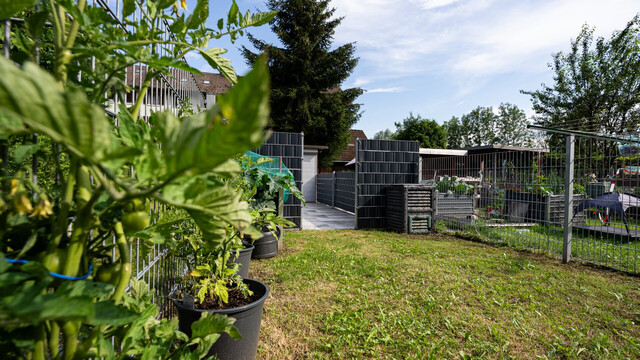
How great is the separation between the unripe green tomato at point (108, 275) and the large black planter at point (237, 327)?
1126 mm

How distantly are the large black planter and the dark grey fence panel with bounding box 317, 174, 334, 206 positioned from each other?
9.48 m

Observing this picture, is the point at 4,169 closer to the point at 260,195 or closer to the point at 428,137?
the point at 260,195

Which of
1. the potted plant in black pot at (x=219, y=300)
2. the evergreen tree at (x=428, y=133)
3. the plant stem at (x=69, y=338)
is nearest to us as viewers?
the plant stem at (x=69, y=338)

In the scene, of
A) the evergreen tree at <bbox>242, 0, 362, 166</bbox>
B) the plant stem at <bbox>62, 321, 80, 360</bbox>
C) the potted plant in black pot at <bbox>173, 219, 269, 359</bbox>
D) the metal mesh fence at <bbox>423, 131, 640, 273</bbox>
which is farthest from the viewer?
the evergreen tree at <bbox>242, 0, 362, 166</bbox>

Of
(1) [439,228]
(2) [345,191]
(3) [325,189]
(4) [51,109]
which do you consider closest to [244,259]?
(4) [51,109]

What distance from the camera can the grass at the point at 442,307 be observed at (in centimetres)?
220

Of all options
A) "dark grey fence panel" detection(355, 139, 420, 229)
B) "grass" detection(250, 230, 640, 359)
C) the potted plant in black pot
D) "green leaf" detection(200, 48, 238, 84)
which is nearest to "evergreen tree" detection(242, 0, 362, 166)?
"dark grey fence panel" detection(355, 139, 420, 229)

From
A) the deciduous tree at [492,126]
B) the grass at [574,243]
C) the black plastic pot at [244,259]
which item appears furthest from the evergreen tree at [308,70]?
the deciduous tree at [492,126]

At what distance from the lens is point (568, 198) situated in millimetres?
4371

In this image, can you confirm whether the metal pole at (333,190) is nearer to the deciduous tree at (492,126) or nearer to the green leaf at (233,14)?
the green leaf at (233,14)

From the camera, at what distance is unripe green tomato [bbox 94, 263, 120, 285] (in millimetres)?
574

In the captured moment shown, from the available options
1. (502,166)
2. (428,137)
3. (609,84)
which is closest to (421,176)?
(502,166)

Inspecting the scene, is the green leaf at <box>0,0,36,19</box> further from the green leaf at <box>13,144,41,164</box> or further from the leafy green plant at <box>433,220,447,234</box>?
the leafy green plant at <box>433,220,447,234</box>

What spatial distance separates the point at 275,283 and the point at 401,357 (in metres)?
1.63
